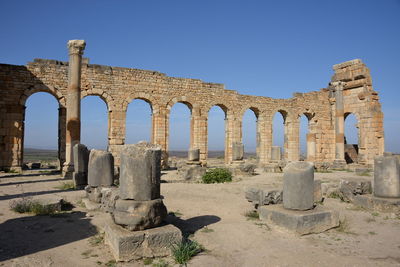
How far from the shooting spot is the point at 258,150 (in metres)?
22.2

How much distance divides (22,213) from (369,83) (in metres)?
22.6

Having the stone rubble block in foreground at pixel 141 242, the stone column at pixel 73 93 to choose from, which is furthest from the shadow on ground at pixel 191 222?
the stone column at pixel 73 93

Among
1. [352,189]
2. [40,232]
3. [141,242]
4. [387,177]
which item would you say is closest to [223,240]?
[141,242]

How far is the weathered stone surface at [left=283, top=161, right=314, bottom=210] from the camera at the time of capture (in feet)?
18.9

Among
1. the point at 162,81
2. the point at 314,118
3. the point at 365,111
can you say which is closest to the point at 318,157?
the point at 314,118

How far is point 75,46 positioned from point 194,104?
27.0 feet

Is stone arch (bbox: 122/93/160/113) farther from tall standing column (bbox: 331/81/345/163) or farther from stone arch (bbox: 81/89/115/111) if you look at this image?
tall standing column (bbox: 331/81/345/163)

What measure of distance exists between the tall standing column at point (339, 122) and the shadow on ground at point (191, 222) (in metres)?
17.2

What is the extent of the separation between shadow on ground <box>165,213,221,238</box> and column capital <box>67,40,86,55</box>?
31.4 feet

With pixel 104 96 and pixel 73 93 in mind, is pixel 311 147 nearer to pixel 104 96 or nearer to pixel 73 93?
pixel 104 96

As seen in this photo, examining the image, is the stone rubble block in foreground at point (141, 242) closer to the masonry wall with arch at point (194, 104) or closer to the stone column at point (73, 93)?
the stone column at point (73, 93)

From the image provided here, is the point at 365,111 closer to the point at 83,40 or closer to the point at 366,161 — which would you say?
the point at 366,161

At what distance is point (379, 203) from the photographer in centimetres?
720

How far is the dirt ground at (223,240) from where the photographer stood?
4.12 metres
